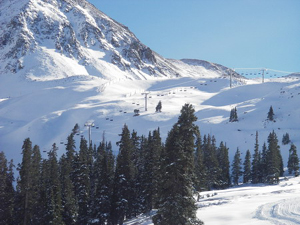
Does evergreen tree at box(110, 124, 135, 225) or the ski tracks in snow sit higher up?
the ski tracks in snow

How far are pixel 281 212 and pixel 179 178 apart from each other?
837 centimetres

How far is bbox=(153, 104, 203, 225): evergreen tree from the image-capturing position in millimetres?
21734

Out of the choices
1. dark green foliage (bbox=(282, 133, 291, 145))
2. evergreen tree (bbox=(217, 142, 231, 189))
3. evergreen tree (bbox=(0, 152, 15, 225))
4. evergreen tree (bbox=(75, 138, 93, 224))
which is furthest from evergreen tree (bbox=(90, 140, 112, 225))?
dark green foliage (bbox=(282, 133, 291, 145))

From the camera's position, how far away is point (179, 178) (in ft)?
73.1

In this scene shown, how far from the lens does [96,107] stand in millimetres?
119125

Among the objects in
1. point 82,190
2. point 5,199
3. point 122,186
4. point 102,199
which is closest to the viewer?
point 102,199

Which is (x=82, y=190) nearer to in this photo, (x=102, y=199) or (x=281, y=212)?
(x=102, y=199)

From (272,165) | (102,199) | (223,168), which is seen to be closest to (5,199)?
(102,199)

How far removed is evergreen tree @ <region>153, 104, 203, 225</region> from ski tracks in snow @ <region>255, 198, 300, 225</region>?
5.39 metres

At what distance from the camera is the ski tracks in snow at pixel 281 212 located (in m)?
20.5

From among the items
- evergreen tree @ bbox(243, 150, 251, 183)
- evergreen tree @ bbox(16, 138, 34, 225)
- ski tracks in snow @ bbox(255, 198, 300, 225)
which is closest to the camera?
ski tracks in snow @ bbox(255, 198, 300, 225)

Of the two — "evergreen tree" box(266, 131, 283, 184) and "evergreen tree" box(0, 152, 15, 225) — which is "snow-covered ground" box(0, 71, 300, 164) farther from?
"evergreen tree" box(0, 152, 15, 225)

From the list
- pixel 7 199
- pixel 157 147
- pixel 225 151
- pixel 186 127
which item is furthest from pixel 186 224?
pixel 225 151

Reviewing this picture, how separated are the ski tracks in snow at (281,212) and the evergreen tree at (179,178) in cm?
539
